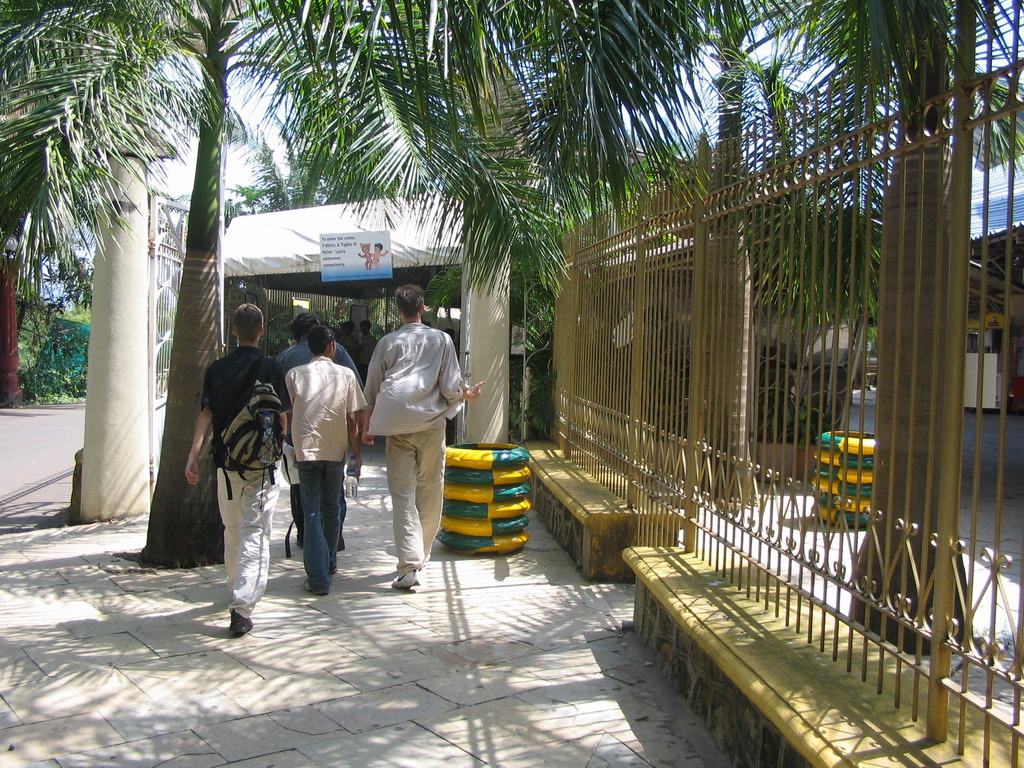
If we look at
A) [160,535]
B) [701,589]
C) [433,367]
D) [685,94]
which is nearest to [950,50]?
[685,94]

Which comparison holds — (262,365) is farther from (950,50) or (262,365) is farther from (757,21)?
(950,50)

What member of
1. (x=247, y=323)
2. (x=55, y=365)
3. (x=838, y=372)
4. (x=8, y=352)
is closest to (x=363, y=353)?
(x=247, y=323)

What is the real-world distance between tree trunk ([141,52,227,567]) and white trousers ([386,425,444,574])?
51.7 inches

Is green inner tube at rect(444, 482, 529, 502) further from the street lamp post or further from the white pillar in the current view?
the street lamp post

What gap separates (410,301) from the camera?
5816 millimetres

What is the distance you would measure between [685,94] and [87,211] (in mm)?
3153

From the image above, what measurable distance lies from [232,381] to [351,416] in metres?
0.84

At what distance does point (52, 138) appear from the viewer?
4.65 meters

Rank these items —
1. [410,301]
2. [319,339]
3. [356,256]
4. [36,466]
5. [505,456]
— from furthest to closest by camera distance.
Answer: [36,466] < [356,256] < [505,456] < [410,301] < [319,339]

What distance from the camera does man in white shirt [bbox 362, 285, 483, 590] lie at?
5570 millimetres

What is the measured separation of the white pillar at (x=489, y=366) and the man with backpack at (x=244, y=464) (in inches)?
179

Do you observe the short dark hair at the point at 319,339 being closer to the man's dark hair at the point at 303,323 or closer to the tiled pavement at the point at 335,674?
the man's dark hair at the point at 303,323

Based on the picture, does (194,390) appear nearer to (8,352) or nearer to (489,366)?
(489,366)

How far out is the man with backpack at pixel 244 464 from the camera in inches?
187
